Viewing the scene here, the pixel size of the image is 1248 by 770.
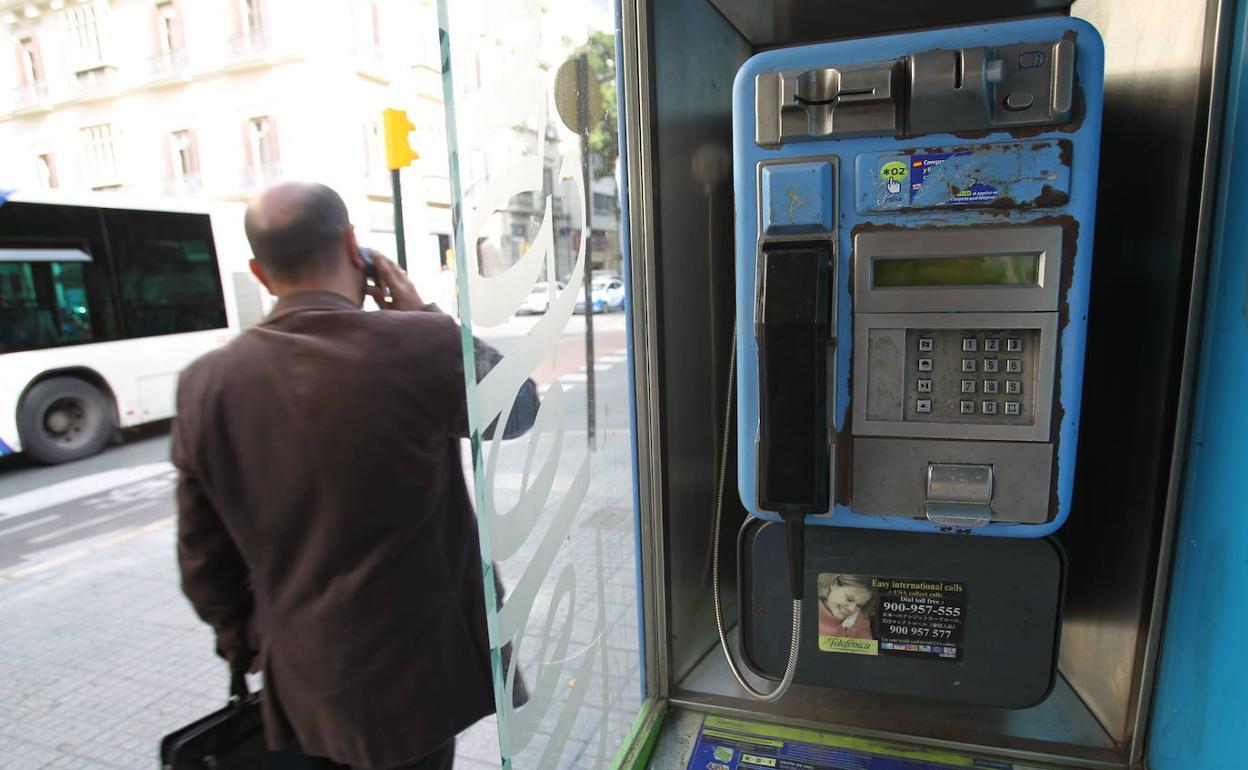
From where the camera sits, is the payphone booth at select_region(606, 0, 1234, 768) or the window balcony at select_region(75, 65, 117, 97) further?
the window balcony at select_region(75, 65, 117, 97)

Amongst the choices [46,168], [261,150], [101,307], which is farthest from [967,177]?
[46,168]

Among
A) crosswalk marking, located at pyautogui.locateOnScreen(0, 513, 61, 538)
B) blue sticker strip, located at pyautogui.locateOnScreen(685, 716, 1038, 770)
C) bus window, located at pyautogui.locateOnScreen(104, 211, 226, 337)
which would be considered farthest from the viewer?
bus window, located at pyautogui.locateOnScreen(104, 211, 226, 337)

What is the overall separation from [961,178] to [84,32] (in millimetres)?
19054

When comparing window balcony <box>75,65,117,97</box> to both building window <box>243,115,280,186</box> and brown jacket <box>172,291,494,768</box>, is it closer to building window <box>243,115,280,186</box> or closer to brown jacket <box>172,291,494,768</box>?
building window <box>243,115,280,186</box>

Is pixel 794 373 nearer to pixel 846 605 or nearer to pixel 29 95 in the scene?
pixel 846 605

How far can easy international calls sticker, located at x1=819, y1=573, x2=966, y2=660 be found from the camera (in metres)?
1.32

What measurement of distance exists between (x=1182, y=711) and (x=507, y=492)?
111 centimetres

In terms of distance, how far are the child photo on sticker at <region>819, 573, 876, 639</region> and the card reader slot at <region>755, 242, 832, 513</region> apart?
23cm

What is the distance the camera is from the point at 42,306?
18.7ft

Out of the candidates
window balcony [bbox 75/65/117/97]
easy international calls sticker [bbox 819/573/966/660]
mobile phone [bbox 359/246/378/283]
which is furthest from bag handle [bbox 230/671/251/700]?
window balcony [bbox 75/65/117/97]

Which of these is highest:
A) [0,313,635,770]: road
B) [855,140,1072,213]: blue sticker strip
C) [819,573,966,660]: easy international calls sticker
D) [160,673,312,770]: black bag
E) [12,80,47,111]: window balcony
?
[12,80,47,111]: window balcony

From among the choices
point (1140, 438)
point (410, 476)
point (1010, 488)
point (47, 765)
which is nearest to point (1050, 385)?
point (1010, 488)

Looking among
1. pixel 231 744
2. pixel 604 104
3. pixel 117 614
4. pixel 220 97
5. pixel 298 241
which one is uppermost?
pixel 220 97

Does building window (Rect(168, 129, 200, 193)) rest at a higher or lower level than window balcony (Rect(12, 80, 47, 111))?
lower
